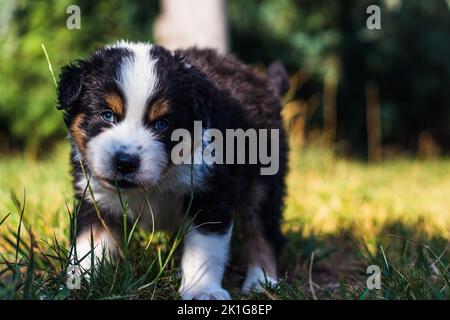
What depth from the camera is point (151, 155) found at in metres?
3.31

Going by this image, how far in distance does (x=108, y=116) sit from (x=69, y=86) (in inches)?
12.1

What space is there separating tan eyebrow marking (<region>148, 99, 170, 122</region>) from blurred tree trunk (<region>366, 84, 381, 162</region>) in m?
9.30

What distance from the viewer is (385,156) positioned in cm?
1259

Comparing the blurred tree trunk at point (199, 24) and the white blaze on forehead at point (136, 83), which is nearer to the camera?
the white blaze on forehead at point (136, 83)

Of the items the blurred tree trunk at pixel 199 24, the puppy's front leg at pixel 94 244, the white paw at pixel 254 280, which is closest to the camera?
the puppy's front leg at pixel 94 244

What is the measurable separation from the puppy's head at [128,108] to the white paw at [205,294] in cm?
60

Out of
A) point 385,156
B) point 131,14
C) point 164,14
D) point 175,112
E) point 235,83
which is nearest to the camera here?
point 175,112

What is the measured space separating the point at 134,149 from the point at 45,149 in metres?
8.30

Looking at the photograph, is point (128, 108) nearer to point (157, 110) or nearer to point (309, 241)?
point (157, 110)

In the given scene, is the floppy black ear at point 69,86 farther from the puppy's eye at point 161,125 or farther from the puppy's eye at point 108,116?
the puppy's eye at point 161,125

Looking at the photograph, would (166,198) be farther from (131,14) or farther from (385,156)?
(385,156)

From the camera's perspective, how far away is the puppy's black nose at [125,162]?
3223mm

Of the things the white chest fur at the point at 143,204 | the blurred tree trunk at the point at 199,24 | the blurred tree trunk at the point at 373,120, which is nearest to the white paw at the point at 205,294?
the white chest fur at the point at 143,204
